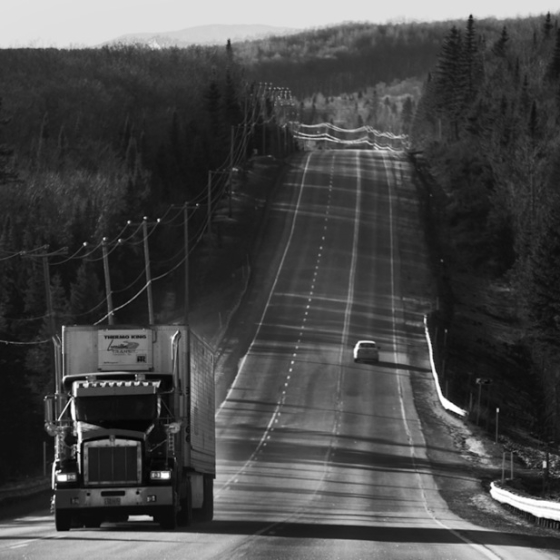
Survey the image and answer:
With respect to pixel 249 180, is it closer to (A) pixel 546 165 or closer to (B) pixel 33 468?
(A) pixel 546 165

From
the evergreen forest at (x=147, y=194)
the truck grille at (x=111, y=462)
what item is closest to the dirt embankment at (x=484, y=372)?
the evergreen forest at (x=147, y=194)

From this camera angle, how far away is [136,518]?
3103 cm

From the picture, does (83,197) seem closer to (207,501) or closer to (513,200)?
(513,200)

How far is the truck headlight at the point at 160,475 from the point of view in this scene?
28.4 meters

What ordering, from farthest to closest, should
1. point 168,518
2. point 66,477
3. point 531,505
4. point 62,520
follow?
point 531,505 < point 168,518 < point 62,520 < point 66,477

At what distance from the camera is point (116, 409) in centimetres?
2872

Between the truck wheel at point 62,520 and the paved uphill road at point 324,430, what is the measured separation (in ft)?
0.94

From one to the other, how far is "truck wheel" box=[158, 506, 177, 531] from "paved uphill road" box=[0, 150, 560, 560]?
1.96ft

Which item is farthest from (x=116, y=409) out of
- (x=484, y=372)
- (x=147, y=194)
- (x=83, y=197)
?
(x=83, y=197)

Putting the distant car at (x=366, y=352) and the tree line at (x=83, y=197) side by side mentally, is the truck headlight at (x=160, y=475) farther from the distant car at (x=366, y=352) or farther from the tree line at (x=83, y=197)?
the distant car at (x=366, y=352)

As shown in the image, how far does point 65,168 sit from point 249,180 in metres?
20.4

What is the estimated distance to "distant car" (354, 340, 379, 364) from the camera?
278 feet

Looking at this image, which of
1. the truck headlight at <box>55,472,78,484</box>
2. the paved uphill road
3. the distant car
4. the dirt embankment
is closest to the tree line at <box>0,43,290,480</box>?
the paved uphill road

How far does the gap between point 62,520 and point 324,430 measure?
39.9 metres
